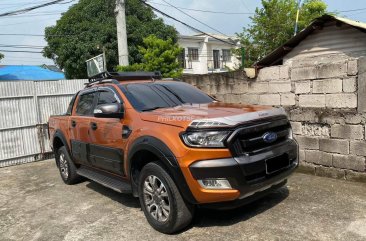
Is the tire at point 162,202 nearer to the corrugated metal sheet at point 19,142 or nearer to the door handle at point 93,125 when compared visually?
the door handle at point 93,125

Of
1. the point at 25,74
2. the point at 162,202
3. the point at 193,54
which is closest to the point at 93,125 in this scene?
the point at 162,202

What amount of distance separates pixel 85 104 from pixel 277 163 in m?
3.42

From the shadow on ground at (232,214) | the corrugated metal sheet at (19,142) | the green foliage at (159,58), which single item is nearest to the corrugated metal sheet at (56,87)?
the corrugated metal sheet at (19,142)

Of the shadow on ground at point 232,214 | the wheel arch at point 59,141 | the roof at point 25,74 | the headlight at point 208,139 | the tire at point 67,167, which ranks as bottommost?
the shadow on ground at point 232,214

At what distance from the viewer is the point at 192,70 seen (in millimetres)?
34750

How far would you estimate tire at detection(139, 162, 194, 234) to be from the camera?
3862mm

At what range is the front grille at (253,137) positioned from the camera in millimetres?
3701

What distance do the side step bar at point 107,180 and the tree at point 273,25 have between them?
14.7 m

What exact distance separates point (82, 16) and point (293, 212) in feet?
72.6

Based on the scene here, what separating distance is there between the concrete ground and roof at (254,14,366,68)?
3.79 meters

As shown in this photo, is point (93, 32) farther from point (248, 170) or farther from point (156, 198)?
point (248, 170)

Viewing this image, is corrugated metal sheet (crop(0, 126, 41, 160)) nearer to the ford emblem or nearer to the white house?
the ford emblem

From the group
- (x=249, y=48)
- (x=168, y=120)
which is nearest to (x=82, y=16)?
(x=249, y=48)

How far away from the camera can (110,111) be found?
458 centimetres
